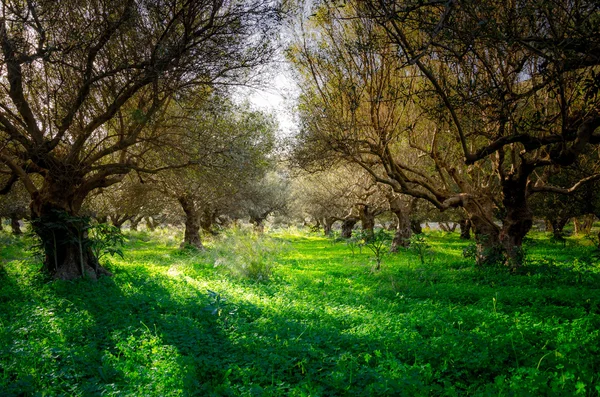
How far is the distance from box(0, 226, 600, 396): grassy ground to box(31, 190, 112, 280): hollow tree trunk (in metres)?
0.68

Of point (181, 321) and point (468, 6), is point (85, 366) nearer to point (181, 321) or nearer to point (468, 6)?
point (181, 321)

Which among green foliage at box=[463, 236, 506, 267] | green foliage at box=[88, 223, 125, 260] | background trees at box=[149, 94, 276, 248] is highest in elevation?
background trees at box=[149, 94, 276, 248]

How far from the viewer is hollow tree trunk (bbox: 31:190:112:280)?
37.7ft

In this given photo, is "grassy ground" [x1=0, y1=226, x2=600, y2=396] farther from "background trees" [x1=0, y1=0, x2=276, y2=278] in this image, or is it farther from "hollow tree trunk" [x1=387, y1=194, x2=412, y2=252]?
"hollow tree trunk" [x1=387, y1=194, x2=412, y2=252]

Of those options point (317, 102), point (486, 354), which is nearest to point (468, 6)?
point (486, 354)

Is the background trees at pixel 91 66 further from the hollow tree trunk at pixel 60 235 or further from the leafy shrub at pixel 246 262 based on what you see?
the leafy shrub at pixel 246 262

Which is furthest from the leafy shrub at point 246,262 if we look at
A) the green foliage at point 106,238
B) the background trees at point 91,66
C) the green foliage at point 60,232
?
the background trees at point 91,66

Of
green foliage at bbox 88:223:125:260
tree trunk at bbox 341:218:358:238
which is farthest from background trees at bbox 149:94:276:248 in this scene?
tree trunk at bbox 341:218:358:238

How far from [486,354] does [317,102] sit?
10.5m

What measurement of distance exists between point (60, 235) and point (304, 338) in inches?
361

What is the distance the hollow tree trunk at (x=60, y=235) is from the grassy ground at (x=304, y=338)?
2.23 ft

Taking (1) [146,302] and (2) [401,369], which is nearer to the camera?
(2) [401,369]

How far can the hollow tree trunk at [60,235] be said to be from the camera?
11477 millimetres

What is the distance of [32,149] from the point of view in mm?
10156
